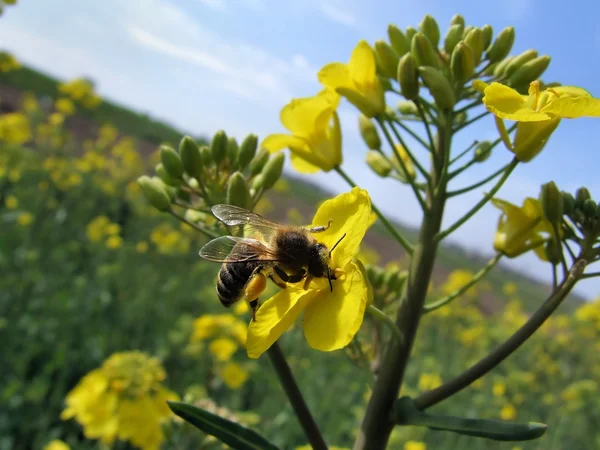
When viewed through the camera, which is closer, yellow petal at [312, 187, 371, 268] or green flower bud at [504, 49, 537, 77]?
yellow petal at [312, 187, 371, 268]

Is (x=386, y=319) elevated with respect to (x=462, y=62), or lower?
lower

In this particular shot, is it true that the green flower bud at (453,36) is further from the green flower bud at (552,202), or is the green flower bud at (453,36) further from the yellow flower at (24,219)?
the yellow flower at (24,219)

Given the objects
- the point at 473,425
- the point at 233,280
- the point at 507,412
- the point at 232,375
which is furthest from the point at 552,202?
the point at 507,412

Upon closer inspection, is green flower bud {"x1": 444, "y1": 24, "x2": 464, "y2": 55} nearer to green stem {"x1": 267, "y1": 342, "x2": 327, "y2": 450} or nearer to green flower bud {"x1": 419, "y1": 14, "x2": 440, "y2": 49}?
green flower bud {"x1": 419, "y1": 14, "x2": 440, "y2": 49}

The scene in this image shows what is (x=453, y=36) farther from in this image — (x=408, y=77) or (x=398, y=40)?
(x=408, y=77)

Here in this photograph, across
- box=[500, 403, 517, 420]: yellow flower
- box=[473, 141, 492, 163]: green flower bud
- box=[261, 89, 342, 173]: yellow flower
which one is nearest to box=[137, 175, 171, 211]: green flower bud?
box=[261, 89, 342, 173]: yellow flower
